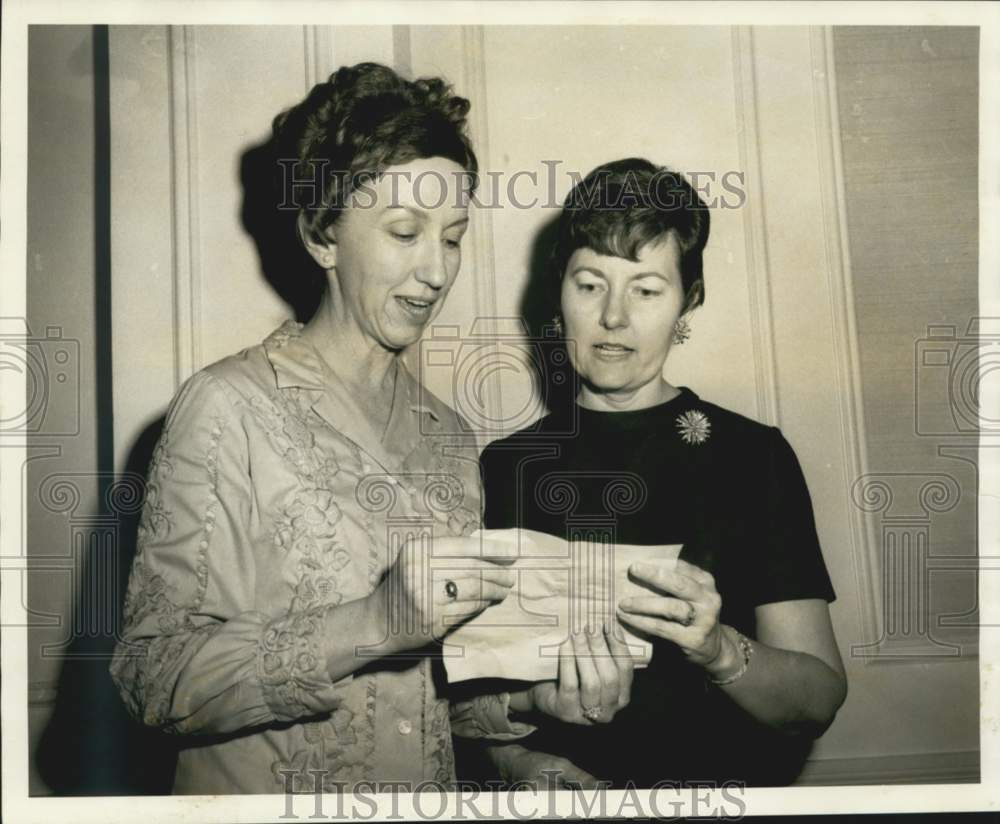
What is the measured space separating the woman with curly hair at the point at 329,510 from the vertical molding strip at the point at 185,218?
14 centimetres

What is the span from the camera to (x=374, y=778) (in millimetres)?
2012

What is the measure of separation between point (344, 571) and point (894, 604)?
3.59ft

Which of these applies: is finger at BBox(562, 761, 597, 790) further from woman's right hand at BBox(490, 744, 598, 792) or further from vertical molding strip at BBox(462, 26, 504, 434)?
vertical molding strip at BBox(462, 26, 504, 434)

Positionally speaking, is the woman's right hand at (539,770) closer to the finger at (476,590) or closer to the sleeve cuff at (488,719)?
the sleeve cuff at (488,719)

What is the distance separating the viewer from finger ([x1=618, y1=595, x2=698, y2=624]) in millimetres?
1973

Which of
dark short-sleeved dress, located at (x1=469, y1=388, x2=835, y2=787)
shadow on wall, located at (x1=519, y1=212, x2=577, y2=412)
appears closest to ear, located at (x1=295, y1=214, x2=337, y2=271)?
shadow on wall, located at (x1=519, y1=212, x2=577, y2=412)

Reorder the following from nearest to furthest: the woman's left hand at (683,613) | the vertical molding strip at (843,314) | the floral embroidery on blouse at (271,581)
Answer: the floral embroidery on blouse at (271,581)
the woman's left hand at (683,613)
the vertical molding strip at (843,314)

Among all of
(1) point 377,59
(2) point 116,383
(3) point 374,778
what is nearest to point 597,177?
(1) point 377,59

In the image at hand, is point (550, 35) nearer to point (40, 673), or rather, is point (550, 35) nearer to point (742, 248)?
point (742, 248)

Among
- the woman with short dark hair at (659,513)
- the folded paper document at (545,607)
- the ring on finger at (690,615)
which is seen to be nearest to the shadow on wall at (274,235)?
the woman with short dark hair at (659,513)

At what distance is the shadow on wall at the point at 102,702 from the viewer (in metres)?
2.08

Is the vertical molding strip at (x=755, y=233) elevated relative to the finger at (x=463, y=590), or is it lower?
elevated

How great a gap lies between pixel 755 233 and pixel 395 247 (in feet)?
2.36

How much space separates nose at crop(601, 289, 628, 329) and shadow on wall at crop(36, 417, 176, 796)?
0.88 m
